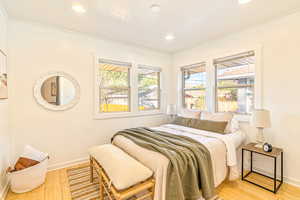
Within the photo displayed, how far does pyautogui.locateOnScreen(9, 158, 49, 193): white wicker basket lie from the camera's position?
1.88 meters

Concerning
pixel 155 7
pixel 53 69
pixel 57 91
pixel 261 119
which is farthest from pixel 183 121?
pixel 53 69

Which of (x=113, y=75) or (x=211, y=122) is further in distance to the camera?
(x=113, y=75)

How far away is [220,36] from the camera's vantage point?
9.49 ft

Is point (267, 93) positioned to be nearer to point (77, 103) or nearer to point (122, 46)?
point (122, 46)

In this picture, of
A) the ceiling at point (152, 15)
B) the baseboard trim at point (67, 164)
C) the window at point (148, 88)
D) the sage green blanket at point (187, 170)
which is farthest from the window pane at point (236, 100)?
the baseboard trim at point (67, 164)

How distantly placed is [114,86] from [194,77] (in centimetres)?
201

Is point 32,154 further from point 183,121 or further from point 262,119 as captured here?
point 262,119

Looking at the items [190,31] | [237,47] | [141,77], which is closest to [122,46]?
[141,77]

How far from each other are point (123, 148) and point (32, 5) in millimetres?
2346

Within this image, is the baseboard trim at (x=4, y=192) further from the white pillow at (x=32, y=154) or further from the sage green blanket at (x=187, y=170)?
the sage green blanket at (x=187, y=170)

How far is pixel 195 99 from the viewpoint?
365cm

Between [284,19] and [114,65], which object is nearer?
[284,19]

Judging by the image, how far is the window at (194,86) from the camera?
345cm

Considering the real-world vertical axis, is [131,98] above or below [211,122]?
above
